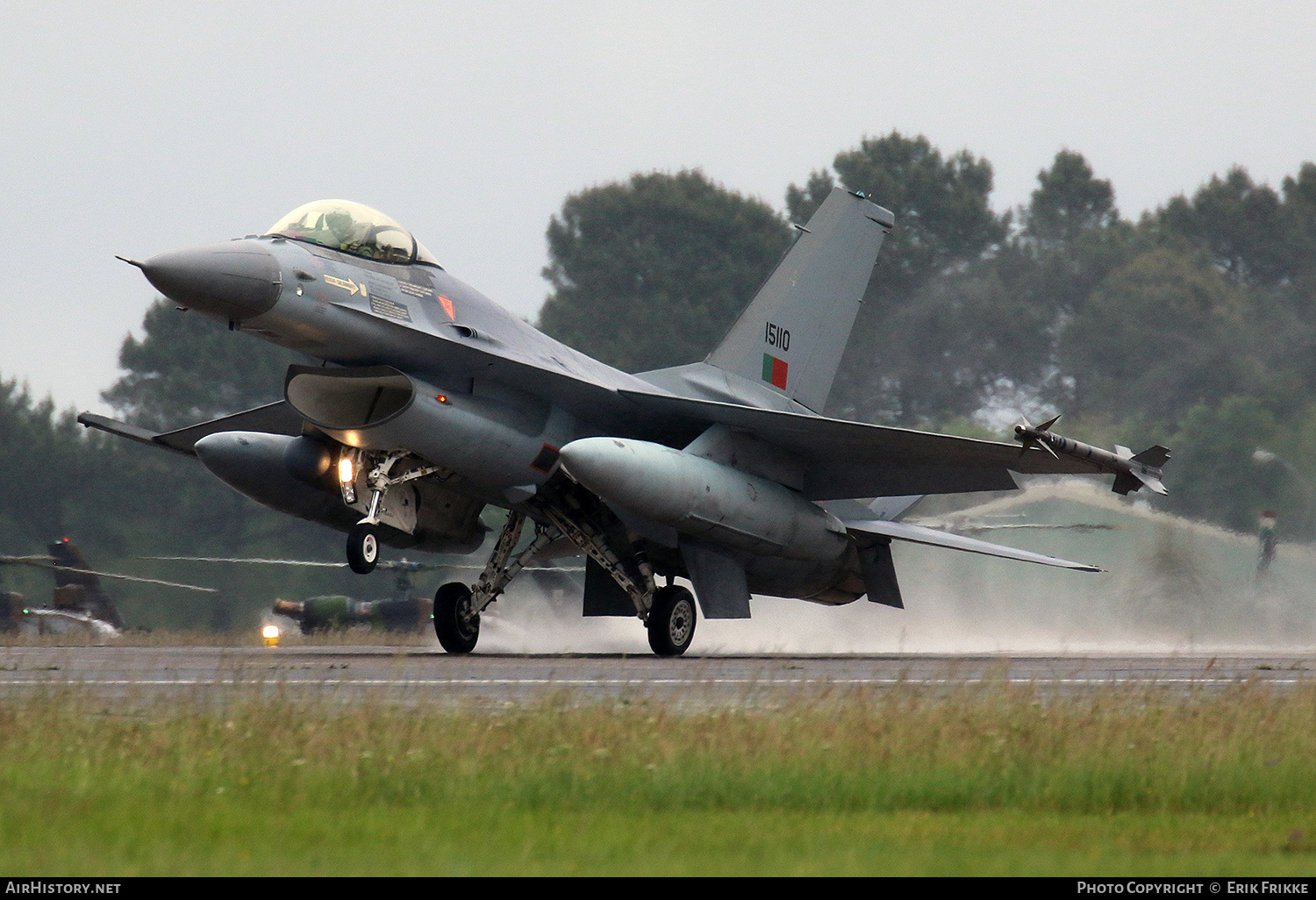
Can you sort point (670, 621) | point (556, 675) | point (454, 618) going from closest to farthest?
point (556, 675) → point (670, 621) → point (454, 618)

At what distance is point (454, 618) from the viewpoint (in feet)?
48.9

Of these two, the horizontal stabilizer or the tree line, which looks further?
the tree line

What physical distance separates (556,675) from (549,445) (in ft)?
11.1

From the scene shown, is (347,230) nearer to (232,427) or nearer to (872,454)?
(232,427)

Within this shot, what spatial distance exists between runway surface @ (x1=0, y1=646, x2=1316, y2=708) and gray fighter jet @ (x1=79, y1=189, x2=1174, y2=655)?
1175 millimetres

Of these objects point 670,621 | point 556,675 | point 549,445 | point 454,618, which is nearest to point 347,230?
point 549,445

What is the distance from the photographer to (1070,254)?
47.5 m

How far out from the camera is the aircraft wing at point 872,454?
1412cm

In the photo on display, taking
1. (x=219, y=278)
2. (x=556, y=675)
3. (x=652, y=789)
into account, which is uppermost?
(x=219, y=278)

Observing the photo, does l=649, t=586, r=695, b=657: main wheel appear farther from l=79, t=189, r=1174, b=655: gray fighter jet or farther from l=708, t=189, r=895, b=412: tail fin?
l=708, t=189, r=895, b=412: tail fin

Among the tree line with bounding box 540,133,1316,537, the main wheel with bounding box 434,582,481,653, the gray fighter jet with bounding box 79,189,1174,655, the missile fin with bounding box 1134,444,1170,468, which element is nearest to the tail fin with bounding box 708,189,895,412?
the gray fighter jet with bounding box 79,189,1174,655

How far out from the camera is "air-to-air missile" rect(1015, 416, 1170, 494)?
13.2 metres

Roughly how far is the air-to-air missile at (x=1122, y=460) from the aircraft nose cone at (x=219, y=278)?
6.46 m

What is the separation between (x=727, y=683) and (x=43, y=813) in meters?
6.05
